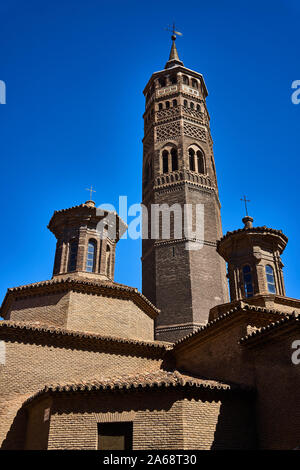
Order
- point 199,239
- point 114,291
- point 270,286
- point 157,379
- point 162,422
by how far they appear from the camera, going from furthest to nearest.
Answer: point 199,239 < point 270,286 < point 114,291 < point 157,379 < point 162,422

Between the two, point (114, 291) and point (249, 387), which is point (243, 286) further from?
point (249, 387)

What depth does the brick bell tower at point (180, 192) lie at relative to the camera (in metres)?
18.5

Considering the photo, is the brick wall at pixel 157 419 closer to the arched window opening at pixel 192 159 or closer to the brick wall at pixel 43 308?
the brick wall at pixel 43 308

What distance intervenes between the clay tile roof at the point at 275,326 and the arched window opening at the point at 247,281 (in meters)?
5.67

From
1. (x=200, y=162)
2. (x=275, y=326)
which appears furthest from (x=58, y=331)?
(x=200, y=162)

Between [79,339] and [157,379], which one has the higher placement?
[79,339]

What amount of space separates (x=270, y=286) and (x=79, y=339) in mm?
8259

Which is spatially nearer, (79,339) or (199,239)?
(79,339)

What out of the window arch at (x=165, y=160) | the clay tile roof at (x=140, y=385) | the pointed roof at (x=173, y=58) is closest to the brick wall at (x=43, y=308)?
the clay tile roof at (x=140, y=385)

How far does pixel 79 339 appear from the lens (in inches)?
482

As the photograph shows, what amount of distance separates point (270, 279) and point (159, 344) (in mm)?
5890

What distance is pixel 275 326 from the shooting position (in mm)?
9914

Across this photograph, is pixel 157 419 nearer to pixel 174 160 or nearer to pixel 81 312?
pixel 81 312

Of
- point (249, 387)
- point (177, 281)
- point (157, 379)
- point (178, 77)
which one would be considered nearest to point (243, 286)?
point (177, 281)
